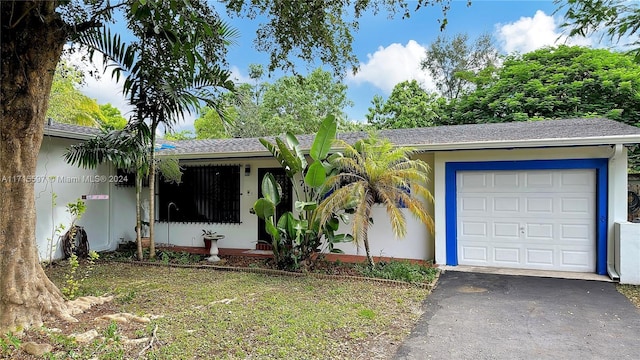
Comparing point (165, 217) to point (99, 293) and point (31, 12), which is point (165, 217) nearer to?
point (99, 293)

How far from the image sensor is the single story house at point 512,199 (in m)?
6.93

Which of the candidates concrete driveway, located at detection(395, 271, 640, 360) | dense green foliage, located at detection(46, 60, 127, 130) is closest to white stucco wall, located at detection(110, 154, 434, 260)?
concrete driveway, located at detection(395, 271, 640, 360)

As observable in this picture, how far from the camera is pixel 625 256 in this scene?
6.50m

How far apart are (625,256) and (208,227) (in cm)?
911

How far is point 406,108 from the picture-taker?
22234 millimetres

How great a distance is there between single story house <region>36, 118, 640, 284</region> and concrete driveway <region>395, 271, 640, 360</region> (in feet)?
2.84

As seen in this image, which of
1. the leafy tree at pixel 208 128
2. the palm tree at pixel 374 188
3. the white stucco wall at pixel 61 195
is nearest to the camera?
the palm tree at pixel 374 188

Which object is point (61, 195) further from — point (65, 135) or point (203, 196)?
point (203, 196)

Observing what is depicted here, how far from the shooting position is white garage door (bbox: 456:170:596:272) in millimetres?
7246

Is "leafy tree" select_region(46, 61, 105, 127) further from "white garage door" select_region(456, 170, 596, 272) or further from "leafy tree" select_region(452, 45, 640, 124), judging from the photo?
"leafy tree" select_region(452, 45, 640, 124)

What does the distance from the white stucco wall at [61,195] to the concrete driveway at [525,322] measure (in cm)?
727

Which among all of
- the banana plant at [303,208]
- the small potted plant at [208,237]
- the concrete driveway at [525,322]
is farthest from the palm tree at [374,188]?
the small potted plant at [208,237]

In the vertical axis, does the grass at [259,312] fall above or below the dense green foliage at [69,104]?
below

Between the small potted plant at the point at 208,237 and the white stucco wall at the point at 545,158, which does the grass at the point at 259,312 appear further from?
the white stucco wall at the point at 545,158
